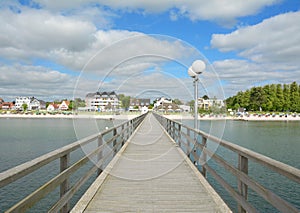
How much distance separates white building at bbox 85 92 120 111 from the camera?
30.3 feet

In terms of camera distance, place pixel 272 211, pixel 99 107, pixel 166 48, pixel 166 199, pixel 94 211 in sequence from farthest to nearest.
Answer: pixel 99 107
pixel 166 48
pixel 272 211
pixel 166 199
pixel 94 211

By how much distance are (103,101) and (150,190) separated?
582 cm

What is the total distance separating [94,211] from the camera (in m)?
3.86

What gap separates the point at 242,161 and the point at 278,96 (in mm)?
87627

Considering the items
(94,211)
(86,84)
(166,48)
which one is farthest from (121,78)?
(94,211)

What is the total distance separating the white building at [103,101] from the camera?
9.24m

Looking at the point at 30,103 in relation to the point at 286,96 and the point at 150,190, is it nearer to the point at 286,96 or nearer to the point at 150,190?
the point at 286,96

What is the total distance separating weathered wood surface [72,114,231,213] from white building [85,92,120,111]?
8.11 ft

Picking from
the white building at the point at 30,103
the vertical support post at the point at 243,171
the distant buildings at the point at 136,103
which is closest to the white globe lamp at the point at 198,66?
the vertical support post at the point at 243,171

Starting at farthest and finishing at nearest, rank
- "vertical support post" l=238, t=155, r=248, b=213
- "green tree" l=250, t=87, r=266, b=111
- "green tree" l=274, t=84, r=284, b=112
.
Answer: "green tree" l=250, t=87, r=266, b=111
"green tree" l=274, t=84, r=284, b=112
"vertical support post" l=238, t=155, r=248, b=213

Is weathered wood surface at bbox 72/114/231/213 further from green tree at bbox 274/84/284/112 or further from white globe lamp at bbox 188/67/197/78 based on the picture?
green tree at bbox 274/84/284/112

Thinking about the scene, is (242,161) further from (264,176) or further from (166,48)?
(264,176)

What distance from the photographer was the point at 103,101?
10.3 metres

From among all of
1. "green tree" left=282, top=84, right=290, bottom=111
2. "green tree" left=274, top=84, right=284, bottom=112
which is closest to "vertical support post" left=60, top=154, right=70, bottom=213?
"green tree" left=274, top=84, right=284, bottom=112
